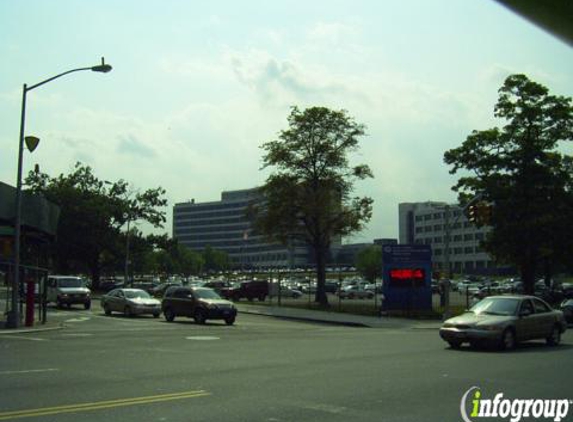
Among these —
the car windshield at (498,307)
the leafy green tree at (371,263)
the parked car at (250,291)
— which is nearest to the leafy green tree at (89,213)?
the parked car at (250,291)

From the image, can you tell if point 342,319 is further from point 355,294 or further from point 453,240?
point 453,240

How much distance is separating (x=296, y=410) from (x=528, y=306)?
12.2 metres

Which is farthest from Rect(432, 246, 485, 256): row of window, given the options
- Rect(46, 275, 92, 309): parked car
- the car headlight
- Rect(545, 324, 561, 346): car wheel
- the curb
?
the car headlight

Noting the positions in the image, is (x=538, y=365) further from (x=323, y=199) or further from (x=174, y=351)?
(x=323, y=199)

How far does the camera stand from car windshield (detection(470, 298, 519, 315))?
19.0 m

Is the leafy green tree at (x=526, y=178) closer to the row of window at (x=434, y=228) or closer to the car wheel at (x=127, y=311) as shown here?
the car wheel at (x=127, y=311)

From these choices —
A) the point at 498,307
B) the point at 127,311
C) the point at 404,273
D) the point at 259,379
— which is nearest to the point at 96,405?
the point at 259,379

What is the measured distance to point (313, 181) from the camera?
52.5 metres

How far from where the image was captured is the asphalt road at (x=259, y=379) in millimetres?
9094

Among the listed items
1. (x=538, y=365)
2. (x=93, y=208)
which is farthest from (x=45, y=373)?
(x=93, y=208)

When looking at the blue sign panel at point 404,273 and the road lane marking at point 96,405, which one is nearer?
the road lane marking at point 96,405

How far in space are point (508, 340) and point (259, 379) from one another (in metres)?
8.89

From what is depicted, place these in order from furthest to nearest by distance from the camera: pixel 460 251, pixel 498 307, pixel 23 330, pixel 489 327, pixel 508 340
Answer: pixel 460 251 < pixel 23 330 < pixel 498 307 < pixel 508 340 < pixel 489 327

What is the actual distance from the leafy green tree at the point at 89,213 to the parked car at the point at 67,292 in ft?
85.3
